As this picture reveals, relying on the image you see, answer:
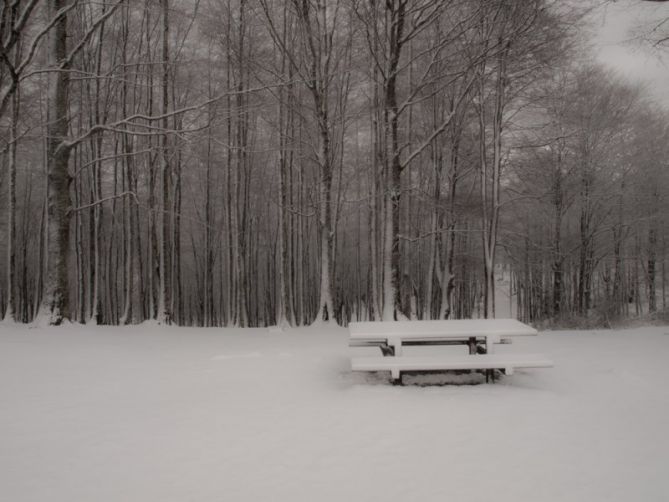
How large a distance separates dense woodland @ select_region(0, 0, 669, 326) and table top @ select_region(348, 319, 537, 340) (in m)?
4.27

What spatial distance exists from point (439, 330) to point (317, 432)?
89.4 inches

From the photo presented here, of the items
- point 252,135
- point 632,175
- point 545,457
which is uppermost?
point 252,135

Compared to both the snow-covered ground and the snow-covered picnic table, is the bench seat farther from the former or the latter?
the snow-covered ground

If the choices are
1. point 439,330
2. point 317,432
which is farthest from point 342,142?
point 317,432

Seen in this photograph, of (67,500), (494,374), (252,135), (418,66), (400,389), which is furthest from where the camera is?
(252,135)

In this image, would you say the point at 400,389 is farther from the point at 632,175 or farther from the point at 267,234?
the point at 267,234

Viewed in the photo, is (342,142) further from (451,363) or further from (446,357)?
(451,363)

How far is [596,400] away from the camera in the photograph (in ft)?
16.7

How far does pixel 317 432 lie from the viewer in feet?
13.7

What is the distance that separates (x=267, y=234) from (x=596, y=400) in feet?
74.7

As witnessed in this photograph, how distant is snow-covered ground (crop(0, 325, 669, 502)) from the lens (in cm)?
317

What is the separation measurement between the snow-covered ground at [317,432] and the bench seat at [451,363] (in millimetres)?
297

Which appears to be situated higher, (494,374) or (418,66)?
(418,66)

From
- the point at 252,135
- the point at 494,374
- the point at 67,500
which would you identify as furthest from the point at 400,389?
the point at 252,135
